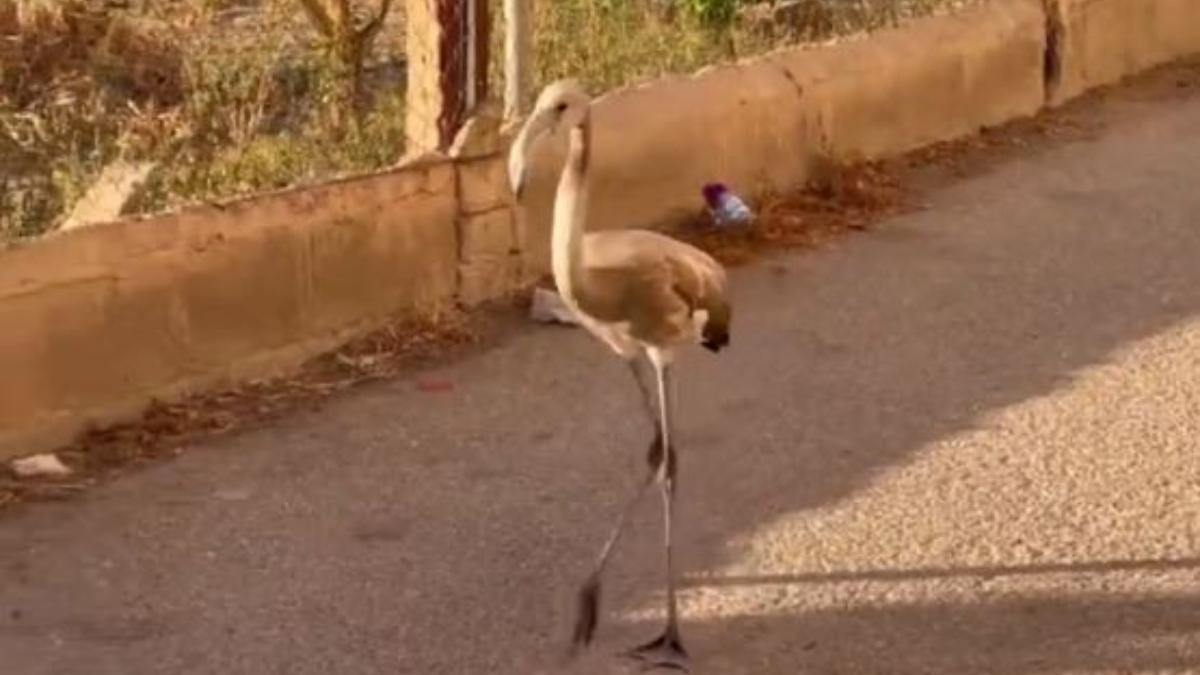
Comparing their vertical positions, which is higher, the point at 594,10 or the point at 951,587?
the point at 594,10

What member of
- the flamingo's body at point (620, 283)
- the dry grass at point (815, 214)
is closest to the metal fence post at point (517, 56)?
the dry grass at point (815, 214)

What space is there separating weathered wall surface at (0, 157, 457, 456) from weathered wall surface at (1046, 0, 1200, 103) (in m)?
3.91

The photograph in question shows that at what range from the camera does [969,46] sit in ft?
33.4

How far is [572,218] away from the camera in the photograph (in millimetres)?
5293

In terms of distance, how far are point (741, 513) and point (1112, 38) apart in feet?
18.3

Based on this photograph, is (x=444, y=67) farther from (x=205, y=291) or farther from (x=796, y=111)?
(x=796, y=111)

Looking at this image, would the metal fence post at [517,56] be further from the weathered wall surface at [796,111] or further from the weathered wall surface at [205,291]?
the weathered wall surface at [205,291]

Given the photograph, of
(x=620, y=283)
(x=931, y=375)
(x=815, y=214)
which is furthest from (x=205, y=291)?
(x=815, y=214)

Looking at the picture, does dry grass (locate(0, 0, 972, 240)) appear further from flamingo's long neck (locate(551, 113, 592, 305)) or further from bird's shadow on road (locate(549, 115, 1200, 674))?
flamingo's long neck (locate(551, 113, 592, 305))

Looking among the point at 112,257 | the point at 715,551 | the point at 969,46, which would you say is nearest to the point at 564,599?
the point at 715,551

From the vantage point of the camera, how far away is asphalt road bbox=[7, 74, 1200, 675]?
5504 mm

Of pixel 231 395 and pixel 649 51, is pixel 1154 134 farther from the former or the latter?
pixel 231 395

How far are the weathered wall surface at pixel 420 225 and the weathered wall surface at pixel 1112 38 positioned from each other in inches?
6.6

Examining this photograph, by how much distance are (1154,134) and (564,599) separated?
5544 mm
